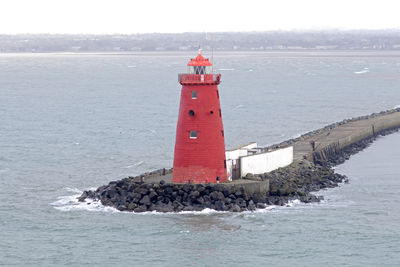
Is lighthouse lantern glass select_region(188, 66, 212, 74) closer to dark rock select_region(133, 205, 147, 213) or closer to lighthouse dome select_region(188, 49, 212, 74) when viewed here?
lighthouse dome select_region(188, 49, 212, 74)

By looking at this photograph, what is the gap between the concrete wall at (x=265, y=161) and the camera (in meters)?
37.9

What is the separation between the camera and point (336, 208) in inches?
1415

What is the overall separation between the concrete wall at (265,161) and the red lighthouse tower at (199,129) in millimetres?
2719

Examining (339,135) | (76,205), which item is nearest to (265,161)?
(76,205)

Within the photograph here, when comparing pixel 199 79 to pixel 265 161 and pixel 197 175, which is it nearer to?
pixel 197 175

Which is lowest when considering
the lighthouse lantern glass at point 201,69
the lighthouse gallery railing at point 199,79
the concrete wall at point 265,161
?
the concrete wall at point 265,161

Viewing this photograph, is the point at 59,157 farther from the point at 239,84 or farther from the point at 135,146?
the point at 239,84

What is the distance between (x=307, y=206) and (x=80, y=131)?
108 feet

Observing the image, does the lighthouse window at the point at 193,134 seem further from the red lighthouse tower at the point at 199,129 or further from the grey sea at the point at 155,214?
the grey sea at the point at 155,214

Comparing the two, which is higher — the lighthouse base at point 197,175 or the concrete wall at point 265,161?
the lighthouse base at point 197,175

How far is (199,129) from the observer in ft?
114

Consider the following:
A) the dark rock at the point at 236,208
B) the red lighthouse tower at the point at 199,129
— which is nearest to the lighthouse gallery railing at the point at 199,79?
the red lighthouse tower at the point at 199,129

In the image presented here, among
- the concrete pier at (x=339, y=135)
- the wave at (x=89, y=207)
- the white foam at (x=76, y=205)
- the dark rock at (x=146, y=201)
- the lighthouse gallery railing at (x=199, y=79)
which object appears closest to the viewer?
the wave at (x=89, y=207)

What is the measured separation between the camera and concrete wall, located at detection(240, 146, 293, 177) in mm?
37938
